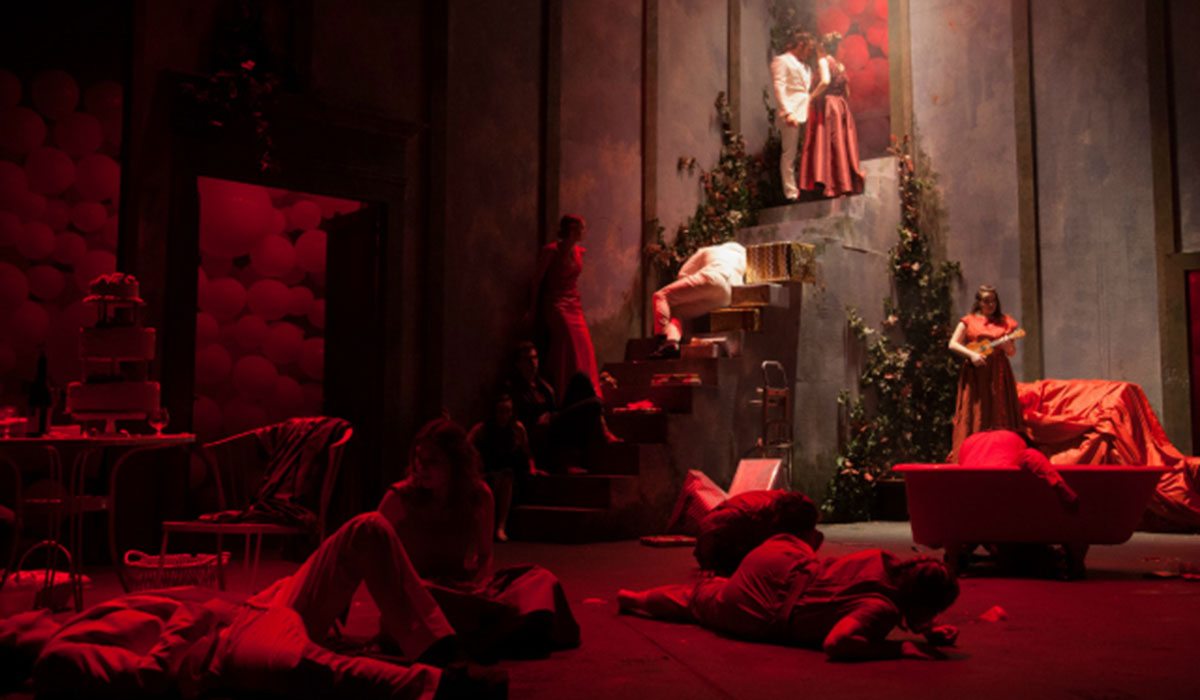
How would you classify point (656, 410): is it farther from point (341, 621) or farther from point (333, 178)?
point (341, 621)

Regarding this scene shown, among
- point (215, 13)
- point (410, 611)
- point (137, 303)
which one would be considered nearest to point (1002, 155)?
point (215, 13)

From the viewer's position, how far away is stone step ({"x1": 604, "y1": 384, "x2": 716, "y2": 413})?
28.6 ft

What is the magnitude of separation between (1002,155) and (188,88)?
764cm

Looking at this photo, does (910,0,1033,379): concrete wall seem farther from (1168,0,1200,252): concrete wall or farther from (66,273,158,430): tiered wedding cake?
(66,273,158,430): tiered wedding cake

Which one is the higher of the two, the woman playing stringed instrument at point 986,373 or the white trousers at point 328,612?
the woman playing stringed instrument at point 986,373

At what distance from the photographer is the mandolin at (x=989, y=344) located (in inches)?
359

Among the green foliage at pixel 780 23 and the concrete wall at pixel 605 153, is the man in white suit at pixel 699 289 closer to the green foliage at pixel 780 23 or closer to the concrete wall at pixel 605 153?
the concrete wall at pixel 605 153

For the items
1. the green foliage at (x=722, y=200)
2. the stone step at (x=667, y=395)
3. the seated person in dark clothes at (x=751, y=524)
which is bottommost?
the seated person in dark clothes at (x=751, y=524)

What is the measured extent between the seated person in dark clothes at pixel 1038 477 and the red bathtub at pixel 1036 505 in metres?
0.04

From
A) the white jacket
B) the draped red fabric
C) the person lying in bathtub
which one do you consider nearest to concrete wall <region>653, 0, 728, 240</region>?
the white jacket

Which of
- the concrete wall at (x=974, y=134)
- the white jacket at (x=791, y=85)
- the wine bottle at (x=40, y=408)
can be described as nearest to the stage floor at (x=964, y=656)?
the wine bottle at (x=40, y=408)

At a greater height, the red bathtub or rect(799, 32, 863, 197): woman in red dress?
rect(799, 32, 863, 197): woman in red dress

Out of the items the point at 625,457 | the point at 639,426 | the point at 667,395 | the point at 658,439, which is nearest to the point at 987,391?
the point at 667,395

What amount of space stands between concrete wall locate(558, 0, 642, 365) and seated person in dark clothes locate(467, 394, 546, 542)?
6.39 ft
